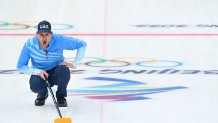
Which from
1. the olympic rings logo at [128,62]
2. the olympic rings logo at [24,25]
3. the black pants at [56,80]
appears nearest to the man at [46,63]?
the black pants at [56,80]

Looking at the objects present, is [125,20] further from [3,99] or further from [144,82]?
[3,99]

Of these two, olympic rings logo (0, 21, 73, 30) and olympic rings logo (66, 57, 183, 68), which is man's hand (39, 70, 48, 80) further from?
olympic rings logo (0, 21, 73, 30)

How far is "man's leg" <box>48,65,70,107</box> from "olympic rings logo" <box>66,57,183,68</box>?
1.62 m

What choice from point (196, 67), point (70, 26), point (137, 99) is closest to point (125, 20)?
point (70, 26)

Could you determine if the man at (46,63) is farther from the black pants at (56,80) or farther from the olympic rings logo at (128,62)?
the olympic rings logo at (128,62)

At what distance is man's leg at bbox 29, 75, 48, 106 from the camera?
5.48 m

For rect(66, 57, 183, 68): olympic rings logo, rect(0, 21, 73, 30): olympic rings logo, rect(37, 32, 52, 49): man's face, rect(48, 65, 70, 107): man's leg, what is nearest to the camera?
rect(37, 32, 52, 49): man's face

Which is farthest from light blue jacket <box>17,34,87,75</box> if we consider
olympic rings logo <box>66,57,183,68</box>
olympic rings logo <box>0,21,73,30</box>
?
olympic rings logo <box>0,21,73,30</box>

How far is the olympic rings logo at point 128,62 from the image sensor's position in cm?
723

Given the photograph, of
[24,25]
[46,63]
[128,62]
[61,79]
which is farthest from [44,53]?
[24,25]

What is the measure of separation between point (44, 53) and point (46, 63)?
0.13m

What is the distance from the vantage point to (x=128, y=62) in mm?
7418

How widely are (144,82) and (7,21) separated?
13.6ft

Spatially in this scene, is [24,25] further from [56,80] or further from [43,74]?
[43,74]
